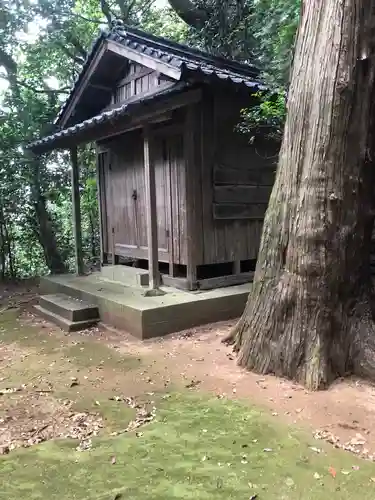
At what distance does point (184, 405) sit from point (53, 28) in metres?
9.74

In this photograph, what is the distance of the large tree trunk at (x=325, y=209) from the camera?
3.76 meters

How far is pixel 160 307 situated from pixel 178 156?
256 centimetres

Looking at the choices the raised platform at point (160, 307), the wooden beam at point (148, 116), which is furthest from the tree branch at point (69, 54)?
the raised platform at point (160, 307)

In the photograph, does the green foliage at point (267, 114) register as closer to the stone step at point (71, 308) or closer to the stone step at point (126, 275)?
the stone step at point (126, 275)

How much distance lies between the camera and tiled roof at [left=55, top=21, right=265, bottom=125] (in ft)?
17.4

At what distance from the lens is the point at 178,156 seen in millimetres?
6805

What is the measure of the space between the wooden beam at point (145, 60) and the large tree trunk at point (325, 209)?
1780 mm

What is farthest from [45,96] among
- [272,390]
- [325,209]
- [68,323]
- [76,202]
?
[272,390]

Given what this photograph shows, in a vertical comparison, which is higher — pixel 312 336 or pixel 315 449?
pixel 312 336

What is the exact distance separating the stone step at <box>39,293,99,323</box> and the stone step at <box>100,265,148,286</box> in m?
0.88

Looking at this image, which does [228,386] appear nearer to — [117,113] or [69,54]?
[117,113]

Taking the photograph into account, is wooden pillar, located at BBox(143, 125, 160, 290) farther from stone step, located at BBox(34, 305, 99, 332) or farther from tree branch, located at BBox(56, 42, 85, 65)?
tree branch, located at BBox(56, 42, 85, 65)

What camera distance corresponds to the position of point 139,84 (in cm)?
735

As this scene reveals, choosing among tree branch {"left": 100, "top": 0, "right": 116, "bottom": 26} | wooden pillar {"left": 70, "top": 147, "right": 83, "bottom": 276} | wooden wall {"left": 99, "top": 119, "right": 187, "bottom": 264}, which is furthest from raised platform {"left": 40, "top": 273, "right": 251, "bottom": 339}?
tree branch {"left": 100, "top": 0, "right": 116, "bottom": 26}
